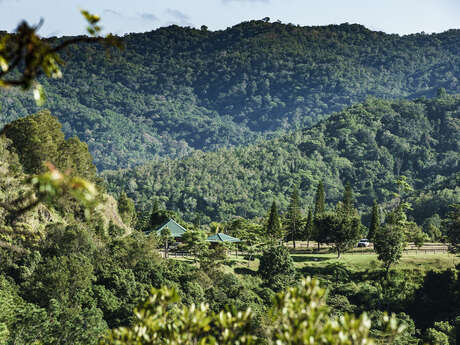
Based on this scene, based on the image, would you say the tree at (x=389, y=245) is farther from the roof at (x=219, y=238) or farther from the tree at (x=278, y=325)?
the tree at (x=278, y=325)

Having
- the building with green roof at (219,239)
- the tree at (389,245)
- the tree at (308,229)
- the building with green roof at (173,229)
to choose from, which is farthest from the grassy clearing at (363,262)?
the tree at (308,229)

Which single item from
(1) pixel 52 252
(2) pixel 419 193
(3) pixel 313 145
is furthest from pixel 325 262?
(3) pixel 313 145

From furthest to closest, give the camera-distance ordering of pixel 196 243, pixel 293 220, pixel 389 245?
pixel 293 220
pixel 389 245
pixel 196 243

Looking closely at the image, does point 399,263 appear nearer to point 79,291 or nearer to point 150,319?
point 79,291

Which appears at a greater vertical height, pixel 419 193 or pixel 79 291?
pixel 419 193

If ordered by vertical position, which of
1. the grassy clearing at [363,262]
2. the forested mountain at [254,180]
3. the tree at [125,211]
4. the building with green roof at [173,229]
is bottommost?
the grassy clearing at [363,262]

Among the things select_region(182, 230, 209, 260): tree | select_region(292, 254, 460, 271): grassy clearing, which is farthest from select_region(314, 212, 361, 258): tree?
select_region(182, 230, 209, 260): tree

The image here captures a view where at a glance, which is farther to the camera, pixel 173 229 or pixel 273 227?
pixel 273 227

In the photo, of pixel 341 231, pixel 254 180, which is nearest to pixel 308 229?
pixel 341 231

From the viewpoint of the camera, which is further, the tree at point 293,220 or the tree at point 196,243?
the tree at point 293,220

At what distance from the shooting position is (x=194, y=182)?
171 metres

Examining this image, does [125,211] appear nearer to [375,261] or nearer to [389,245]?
[375,261]

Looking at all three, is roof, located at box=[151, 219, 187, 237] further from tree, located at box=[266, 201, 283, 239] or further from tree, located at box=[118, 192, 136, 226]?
tree, located at box=[266, 201, 283, 239]

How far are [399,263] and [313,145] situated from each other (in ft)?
441
